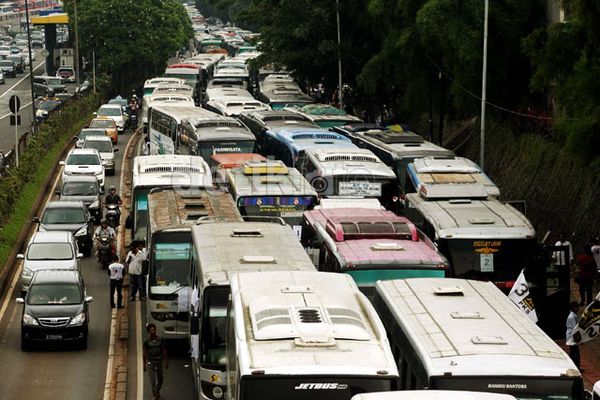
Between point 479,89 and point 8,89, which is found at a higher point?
point 479,89

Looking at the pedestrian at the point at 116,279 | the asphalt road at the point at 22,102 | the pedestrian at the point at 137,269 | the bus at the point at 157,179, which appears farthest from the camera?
the asphalt road at the point at 22,102

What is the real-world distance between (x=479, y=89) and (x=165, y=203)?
62.0 ft

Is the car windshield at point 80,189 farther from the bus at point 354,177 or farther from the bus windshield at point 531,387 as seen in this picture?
the bus windshield at point 531,387

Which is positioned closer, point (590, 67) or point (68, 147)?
point (590, 67)

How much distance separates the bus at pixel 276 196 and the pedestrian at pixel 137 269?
8.40 feet

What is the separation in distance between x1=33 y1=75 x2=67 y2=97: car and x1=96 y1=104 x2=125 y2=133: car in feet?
74.0

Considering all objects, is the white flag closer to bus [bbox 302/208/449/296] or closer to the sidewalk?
bus [bbox 302/208/449/296]

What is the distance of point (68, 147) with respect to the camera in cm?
6053

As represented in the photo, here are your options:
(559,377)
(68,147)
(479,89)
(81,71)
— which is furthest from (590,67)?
(81,71)

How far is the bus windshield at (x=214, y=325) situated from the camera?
19500 mm

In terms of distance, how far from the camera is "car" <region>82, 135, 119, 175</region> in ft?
169

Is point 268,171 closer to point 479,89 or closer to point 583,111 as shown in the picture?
point 583,111

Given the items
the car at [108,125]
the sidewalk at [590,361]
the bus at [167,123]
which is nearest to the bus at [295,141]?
the bus at [167,123]

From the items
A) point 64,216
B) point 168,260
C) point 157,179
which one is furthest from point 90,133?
point 168,260
